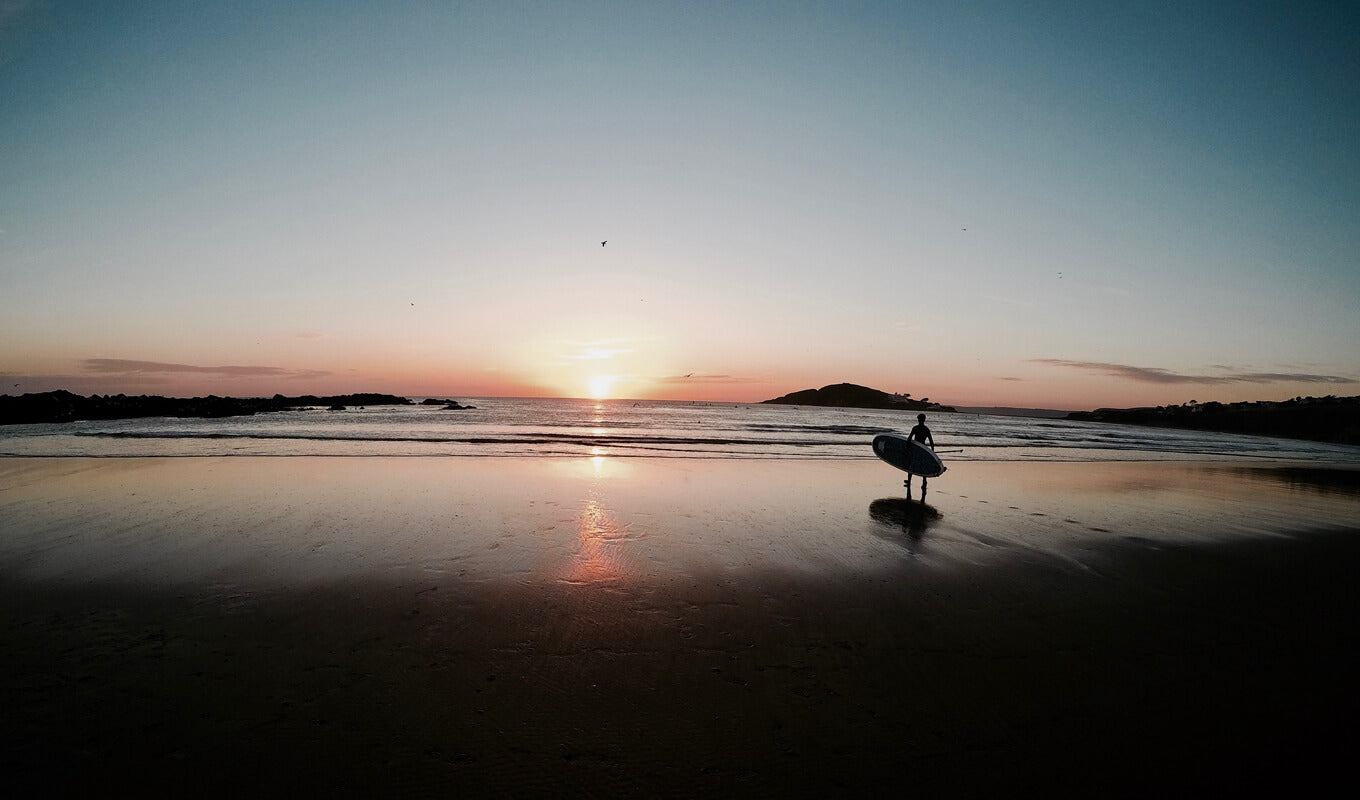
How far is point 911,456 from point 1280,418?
7918 cm

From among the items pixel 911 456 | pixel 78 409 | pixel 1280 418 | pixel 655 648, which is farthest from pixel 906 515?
pixel 1280 418

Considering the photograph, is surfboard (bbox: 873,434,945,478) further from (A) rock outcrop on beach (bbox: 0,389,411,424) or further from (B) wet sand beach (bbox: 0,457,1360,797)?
(A) rock outcrop on beach (bbox: 0,389,411,424)

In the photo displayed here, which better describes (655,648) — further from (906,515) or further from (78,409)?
(78,409)

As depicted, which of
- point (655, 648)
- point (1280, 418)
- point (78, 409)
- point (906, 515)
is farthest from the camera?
point (1280, 418)

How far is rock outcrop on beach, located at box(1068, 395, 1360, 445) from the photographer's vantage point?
6088cm

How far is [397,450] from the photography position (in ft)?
82.9

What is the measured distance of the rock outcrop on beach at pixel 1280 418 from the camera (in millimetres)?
60875

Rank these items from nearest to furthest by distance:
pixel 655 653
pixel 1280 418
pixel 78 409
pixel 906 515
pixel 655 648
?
pixel 655 653 < pixel 655 648 < pixel 906 515 < pixel 78 409 < pixel 1280 418

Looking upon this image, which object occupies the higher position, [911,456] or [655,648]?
[911,456]

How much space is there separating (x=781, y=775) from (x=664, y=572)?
462 cm

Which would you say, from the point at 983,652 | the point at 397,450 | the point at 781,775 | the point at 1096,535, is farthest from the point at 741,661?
the point at 397,450

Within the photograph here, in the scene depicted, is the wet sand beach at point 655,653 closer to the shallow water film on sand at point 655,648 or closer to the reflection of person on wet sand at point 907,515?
the shallow water film on sand at point 655,648

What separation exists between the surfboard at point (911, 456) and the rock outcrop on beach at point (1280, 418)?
6352cm

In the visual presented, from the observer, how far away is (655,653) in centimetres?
588
